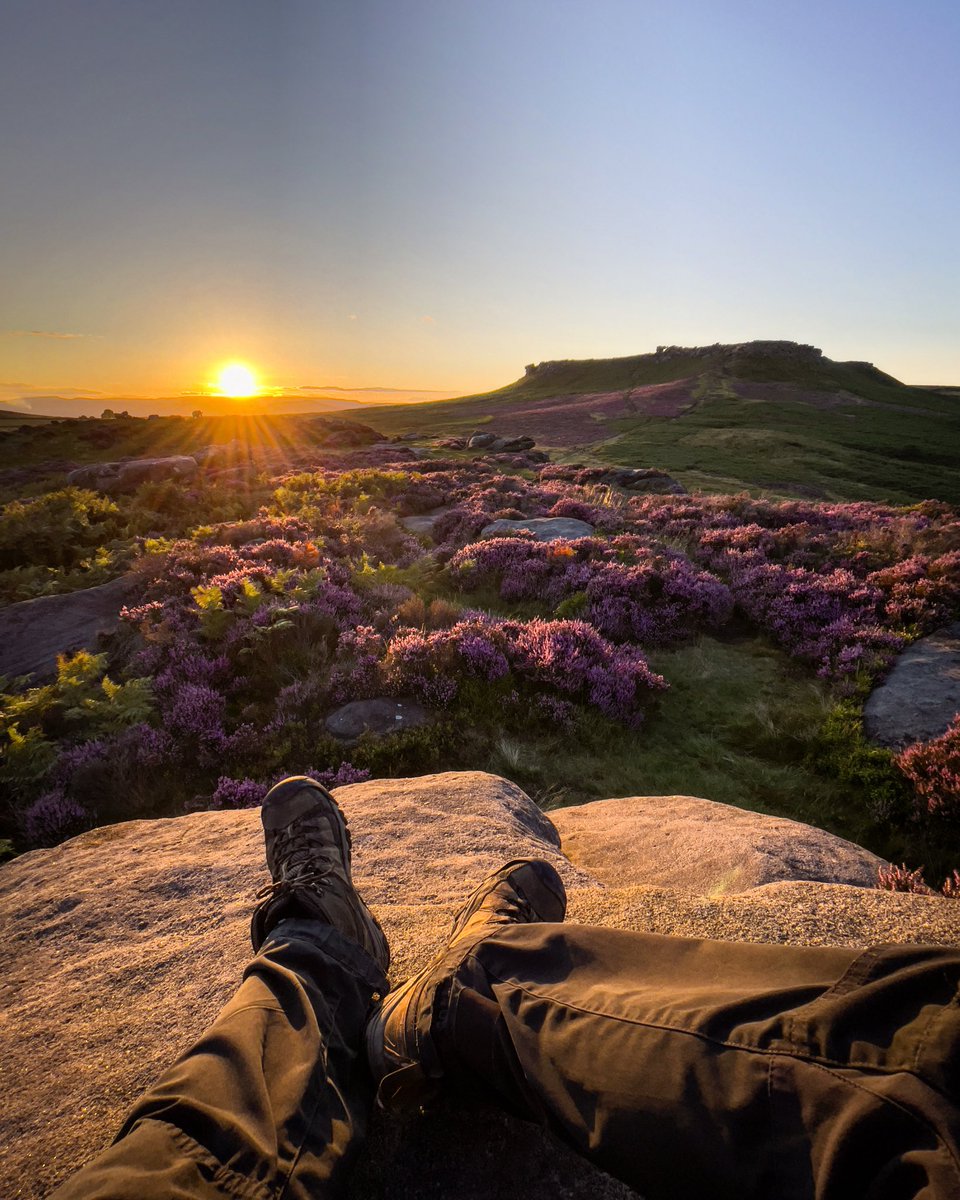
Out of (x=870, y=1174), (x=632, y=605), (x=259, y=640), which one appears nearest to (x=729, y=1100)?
(x=870, y=1174)

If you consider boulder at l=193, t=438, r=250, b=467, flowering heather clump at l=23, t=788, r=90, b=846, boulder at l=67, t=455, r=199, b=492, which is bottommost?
flowering heather clump at l=23, t=788, r=90, b=846

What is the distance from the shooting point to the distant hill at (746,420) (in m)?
35.6

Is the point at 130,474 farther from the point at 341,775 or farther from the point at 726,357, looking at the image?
the point at 726,357

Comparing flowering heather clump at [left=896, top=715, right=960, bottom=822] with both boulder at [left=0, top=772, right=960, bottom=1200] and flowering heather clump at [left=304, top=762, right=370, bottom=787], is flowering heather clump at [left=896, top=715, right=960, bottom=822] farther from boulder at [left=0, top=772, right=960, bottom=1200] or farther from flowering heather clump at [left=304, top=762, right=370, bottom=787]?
flowering heather clump at [left=304, top=762, right=370, bottom=787]

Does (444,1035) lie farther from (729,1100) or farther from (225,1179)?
(729,1100)

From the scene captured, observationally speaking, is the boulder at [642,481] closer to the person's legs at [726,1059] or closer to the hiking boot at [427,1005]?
the hiking boot at [427,1005]

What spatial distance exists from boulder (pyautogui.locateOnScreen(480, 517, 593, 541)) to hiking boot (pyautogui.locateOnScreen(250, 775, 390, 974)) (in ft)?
33.6

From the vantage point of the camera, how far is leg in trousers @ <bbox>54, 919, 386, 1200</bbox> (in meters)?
1.58

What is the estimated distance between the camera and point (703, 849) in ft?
14.4

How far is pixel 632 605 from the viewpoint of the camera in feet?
31.7

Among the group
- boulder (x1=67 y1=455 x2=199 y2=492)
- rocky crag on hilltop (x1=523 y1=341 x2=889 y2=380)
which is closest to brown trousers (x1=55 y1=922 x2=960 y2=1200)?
boulder (x1=67 y1=455 x2=199 y2=492)

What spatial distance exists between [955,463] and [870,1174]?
58892mm

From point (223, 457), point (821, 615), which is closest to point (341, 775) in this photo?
point (821, 615)

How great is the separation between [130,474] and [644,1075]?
26871 millimetres
